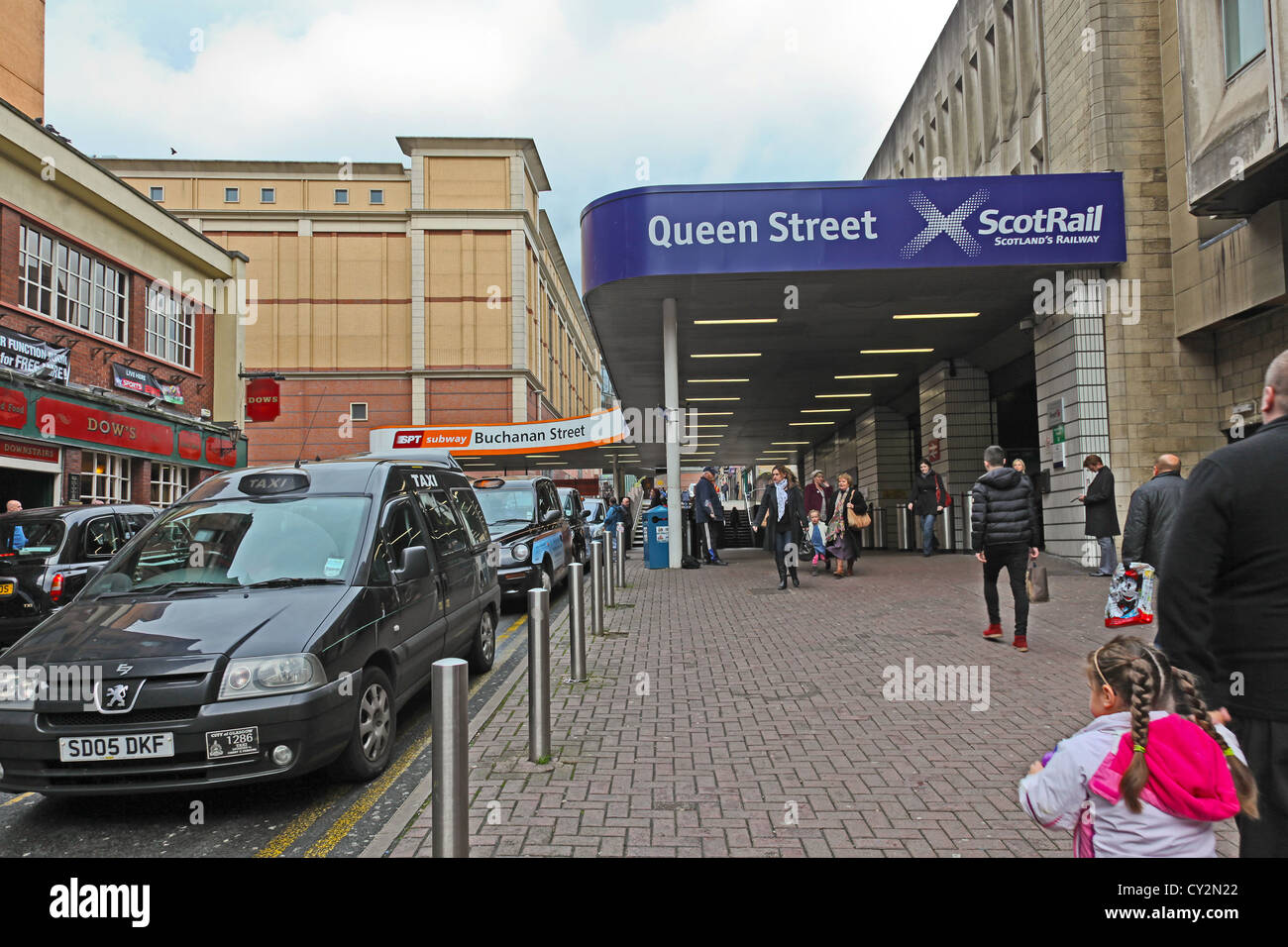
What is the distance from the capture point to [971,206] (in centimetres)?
1382

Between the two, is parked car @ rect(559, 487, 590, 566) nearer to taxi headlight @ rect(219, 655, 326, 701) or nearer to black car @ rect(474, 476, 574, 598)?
black car @ rect(474, 476, 574, 598)

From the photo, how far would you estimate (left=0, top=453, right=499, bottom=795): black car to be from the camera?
13.1 feet

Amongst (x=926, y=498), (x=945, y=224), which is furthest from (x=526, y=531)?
(x=926, y=498)

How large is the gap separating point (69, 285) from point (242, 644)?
20.0 meters

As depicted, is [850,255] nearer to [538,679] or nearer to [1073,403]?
[1073,403]

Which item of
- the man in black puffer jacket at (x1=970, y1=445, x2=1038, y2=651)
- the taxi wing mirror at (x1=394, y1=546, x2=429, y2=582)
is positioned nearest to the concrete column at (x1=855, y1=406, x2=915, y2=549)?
the man in black puffer jacket at (x1=970, y1=445, x2=1038, y2=651)

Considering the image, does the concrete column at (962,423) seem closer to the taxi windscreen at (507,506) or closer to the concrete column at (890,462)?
the concrete column at (890,462)

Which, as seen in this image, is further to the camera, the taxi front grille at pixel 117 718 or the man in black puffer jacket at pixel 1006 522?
the man in black puffer jacket at pixel 1006 522

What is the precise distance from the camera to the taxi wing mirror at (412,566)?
5.39 meters

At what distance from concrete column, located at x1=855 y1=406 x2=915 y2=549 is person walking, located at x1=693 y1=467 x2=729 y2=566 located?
1029 cm

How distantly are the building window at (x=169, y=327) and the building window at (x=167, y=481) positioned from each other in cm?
307

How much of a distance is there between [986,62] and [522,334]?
32894mm

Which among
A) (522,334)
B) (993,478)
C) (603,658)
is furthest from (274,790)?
(522,334)

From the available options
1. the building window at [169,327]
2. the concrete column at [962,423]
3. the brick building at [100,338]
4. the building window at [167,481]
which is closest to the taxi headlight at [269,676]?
the brick building at [100,338]
